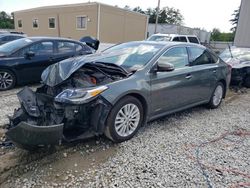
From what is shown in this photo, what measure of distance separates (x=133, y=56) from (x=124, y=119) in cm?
119

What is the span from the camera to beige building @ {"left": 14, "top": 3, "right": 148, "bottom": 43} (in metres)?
21.2

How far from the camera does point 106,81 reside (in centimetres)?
336

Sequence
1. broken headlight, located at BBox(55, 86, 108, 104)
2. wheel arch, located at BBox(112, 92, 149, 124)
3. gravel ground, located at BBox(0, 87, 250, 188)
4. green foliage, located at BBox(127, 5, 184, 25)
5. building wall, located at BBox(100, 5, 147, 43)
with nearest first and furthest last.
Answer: gravel ground, located at BBox(0, 87, 250, 188), broken headlight, located at BBox(55, 86, 108, 104), wheel arch, located at BBox(112, 92, 149, 124), building wall, located at BBox(100, 5, 147, 43), green foliage, located at BBox(127, 5, 184, 25)

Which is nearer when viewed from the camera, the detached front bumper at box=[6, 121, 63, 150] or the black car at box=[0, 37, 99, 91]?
the detached front bumper at box=[6, 121, 63, 150]

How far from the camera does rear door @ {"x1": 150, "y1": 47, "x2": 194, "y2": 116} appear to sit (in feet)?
12.6

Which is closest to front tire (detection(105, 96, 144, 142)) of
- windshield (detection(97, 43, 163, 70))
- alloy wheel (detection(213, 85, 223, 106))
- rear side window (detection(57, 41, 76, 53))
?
windshield (detection(97, 43, 163, 70))

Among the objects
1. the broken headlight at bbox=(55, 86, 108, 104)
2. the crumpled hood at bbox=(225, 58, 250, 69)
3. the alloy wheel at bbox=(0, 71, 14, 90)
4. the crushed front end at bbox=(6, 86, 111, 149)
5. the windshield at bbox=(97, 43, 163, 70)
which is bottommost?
the alloy wheel at bbox=(0, 71, 14, 90)

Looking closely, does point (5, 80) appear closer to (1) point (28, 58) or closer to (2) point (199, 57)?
A: (1) point (28, 58)

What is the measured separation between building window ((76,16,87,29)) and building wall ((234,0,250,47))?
41.8 ft

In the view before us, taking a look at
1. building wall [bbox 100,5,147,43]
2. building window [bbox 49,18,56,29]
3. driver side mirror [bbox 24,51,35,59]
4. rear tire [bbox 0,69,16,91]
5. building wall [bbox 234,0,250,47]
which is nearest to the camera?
rear tire [bbox 0,69,16,91]

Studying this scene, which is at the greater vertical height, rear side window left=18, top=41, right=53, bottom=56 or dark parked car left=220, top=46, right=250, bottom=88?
rear side window left=18, top=41, right=53, bottom=56

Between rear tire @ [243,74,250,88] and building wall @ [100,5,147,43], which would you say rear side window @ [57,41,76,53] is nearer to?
rear tire @ [243,74,250,88]

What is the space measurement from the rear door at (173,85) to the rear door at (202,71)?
0.18m

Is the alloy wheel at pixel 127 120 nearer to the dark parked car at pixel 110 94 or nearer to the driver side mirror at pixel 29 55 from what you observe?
the dark parked car at pixel 110 94
